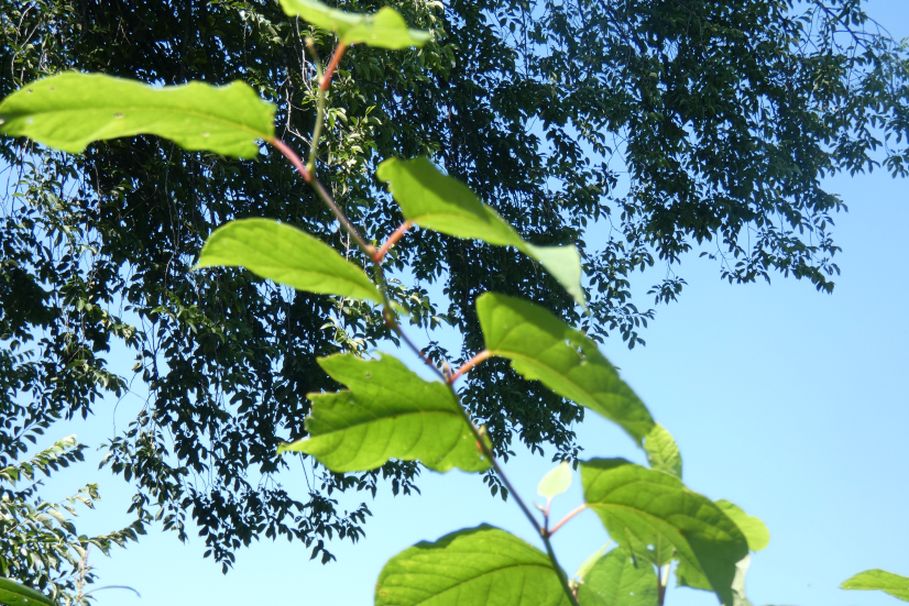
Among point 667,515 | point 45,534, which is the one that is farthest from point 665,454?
point 45,534

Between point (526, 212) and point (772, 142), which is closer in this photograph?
Result: point (526, 212)

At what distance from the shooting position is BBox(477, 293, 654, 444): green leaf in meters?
0.22

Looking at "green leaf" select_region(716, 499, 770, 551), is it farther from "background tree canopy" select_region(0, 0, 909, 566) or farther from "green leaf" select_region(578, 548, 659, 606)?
"background tree canopy" select_region(0, 0, 909, 566)

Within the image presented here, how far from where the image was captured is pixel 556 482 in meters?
0.29

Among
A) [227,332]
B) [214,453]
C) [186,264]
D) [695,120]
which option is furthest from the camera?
[695,120]

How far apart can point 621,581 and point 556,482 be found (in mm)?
40

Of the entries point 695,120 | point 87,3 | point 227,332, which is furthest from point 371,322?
point 695,120

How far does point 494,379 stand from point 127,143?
208 centimetres

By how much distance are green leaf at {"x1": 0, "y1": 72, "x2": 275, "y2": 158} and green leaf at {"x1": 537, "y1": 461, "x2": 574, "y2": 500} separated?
139 mm

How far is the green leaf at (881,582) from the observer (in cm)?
32

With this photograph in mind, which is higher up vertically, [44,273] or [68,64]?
[68,64]

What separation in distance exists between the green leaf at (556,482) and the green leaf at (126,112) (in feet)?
0.45

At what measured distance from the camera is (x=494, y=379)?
15.2ft

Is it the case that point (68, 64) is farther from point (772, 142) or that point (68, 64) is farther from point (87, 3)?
point (772, 142)
